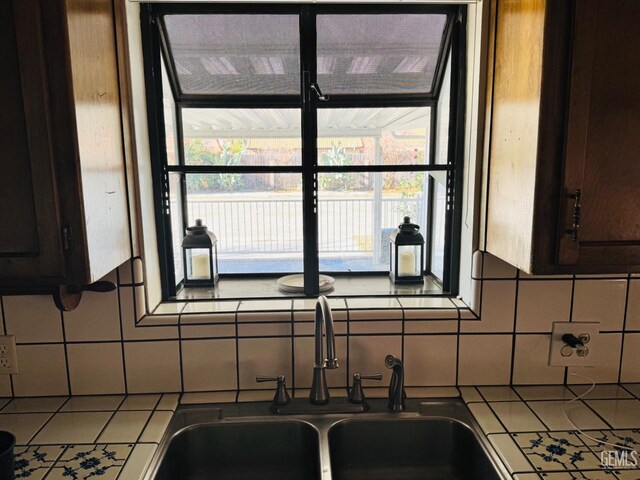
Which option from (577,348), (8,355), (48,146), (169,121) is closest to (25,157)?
(48,146)

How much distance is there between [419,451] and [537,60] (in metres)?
0.98

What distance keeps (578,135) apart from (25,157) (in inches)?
41.4

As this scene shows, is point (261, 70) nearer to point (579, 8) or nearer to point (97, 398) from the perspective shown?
point (579, 8)

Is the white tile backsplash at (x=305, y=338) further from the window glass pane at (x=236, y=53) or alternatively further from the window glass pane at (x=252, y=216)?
the window glass pane at (x=236, y=53)

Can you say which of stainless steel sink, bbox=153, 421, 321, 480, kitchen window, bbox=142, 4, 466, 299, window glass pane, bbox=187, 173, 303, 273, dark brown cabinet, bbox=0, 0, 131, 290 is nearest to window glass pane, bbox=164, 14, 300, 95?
kitchen window, bbox=142, 4, 466, 299

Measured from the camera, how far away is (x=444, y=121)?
4.44ft

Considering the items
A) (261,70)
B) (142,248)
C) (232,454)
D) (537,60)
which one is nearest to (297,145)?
(261,70)

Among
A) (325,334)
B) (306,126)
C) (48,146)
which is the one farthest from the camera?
(306,126)

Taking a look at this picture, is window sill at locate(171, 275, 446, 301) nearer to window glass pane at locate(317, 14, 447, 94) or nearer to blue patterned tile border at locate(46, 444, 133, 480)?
blue patterned tile border at locate(46, 444, 133, 480)

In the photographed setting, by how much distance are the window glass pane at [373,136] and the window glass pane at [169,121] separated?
46 cm

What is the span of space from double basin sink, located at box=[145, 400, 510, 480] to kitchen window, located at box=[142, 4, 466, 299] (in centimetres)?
40

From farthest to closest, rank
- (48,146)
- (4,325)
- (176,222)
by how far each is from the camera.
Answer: (176,222), (4,325), (48,146)

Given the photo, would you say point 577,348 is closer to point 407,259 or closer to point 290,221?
point 407,259

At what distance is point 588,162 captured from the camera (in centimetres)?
87
